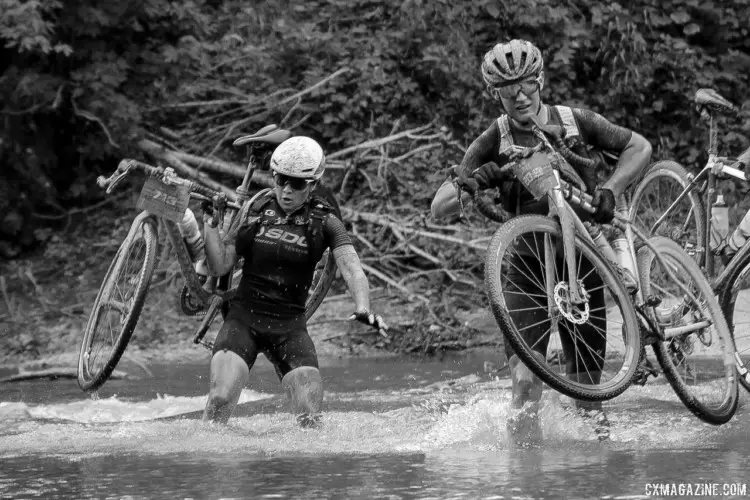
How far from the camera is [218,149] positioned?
14688mm

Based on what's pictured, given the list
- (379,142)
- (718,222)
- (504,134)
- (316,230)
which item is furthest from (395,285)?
(504,134)

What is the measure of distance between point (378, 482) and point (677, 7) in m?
10.5

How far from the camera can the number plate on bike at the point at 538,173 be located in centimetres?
648

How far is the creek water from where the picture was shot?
Result: 5.73m

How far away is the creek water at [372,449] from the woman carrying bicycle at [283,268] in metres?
0.33

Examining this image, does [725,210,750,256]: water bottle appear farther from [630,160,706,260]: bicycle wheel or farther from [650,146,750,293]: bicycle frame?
[630,160,706,260]: bicycle wheel

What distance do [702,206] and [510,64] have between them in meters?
2.64

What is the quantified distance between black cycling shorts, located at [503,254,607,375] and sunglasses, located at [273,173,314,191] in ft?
4.29

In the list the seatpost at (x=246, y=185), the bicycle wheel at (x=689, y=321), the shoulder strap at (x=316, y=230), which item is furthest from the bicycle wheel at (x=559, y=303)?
the seatpost at (x=246, y=185)

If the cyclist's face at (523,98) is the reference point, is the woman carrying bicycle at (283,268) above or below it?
below

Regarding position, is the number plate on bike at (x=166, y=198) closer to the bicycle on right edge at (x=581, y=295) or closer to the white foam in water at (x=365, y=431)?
the white foam in water at (x=365, y=431)

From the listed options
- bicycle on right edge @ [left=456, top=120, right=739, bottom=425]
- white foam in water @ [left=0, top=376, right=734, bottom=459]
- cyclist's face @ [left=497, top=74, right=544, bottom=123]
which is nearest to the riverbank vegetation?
white foam in water @ [left=0, top=376, right=734, bottom=459]

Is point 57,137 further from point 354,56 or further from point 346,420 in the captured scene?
point 346,420

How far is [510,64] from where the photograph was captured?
663 centimetres
